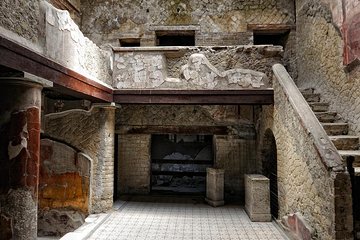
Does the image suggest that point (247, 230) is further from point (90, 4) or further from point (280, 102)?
point (90, 4)

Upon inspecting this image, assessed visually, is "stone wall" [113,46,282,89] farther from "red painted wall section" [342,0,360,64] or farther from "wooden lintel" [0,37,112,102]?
"red painted wall section" [342,0,360,64]

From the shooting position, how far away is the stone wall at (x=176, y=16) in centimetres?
966

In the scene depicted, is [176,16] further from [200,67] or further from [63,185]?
[63,185]

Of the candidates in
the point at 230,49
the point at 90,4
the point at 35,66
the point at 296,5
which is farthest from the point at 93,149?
the point at 296,5

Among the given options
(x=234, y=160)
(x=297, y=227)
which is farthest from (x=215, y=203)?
(x=297, y=227)

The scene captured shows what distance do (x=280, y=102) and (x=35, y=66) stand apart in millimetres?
4474

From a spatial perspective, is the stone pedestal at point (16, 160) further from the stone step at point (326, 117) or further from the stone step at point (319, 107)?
the stone step at point (319, 107)

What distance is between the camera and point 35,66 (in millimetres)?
3443

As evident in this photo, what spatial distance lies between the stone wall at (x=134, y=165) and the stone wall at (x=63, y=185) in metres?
2.29

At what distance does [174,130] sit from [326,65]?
14.7 ft

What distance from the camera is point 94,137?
6.75 metres

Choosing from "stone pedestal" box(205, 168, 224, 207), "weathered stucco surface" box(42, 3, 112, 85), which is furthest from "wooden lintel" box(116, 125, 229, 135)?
"weathered stucco surface" box(42, 3, 112, 85)

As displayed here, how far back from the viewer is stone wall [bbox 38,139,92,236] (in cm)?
672

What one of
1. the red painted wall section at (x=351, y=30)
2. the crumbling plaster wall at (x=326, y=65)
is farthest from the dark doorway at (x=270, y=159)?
the red painted wall section at (x=351, y=30)
